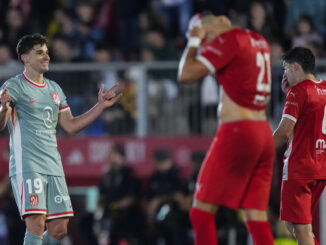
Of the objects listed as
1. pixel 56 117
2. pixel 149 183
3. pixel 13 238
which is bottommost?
pixel 13 238

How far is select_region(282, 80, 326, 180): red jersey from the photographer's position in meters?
8.62

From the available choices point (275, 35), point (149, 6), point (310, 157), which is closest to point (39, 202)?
point (310, 157)

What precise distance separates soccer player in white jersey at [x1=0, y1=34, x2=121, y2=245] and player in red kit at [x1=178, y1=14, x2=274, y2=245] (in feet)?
4.18

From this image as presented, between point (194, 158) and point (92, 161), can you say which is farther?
point (92, 161)

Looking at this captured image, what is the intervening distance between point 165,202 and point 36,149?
5639 mm

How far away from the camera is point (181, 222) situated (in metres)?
13.8

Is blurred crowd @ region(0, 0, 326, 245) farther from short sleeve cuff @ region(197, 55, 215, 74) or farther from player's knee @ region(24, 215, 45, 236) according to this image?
short sleeve cuff @ region(197, 55, 215, 74)

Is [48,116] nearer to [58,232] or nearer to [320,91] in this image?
[58,232]

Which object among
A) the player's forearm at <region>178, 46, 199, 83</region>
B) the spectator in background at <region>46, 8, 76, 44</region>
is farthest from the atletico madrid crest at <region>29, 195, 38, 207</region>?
the spectator in background at <region>46, 8, 76, 44</region>

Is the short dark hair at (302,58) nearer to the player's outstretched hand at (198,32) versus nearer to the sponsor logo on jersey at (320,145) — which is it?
the sponsor logo on jersey at (320,145)

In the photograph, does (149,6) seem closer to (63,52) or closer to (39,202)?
(63,52)

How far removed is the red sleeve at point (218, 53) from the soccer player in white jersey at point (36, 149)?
1.27m

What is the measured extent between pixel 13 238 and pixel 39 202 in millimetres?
6338

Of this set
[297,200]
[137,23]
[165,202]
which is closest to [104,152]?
[165,202]
